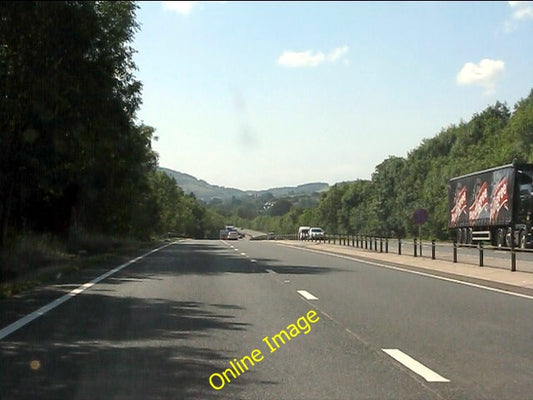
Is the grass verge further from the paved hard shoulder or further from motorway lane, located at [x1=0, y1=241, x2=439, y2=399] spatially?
the paved hard shoulder

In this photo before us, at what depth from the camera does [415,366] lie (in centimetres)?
947

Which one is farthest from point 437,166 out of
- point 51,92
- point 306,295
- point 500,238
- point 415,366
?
point 415,366

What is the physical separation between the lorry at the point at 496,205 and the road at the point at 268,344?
24688mm

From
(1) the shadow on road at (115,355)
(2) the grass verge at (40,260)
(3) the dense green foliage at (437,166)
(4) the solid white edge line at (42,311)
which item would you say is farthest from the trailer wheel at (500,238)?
(3) the dense green foliage at (437,166)

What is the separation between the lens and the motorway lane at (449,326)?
8.90 meters

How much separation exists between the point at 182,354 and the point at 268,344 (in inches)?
53.5

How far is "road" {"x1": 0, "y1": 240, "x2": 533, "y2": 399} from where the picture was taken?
831 cm

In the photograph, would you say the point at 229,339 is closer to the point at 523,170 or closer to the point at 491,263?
the point at 491,263

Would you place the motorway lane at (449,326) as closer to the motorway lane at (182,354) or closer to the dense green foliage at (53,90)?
the motorway lane at (182,354)

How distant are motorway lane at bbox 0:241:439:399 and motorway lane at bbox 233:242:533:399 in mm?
498

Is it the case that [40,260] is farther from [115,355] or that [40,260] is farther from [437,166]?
[437,166]

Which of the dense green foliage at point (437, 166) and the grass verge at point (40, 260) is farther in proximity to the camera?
the dense green foliage at point (437, 166)

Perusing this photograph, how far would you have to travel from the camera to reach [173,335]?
12000 millimetres

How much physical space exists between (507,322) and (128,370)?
7.27 metres
